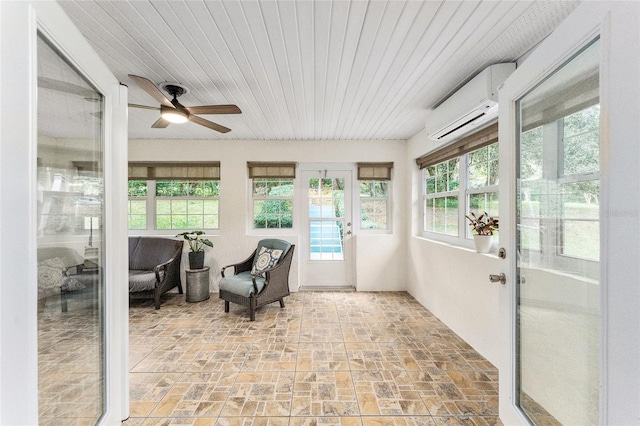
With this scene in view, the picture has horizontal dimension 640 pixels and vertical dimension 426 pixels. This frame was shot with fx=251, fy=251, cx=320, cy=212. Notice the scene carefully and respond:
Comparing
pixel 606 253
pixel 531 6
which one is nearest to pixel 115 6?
pixel 531 6

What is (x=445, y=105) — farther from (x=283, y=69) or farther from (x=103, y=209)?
(x=103, y=209)

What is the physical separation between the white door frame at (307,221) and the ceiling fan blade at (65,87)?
306 cm

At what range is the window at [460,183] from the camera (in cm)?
240

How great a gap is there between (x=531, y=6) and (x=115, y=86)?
2.30m

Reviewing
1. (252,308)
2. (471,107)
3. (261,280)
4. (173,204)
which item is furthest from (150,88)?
(173,204)

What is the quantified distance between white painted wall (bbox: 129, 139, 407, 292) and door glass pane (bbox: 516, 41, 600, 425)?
2.71m

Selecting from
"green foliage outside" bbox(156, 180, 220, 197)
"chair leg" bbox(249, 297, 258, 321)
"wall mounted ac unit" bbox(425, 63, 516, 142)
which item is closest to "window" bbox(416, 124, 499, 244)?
"wall mounted ac unit" bbox(425, 63, 516, 142)

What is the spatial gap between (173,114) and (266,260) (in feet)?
6.45

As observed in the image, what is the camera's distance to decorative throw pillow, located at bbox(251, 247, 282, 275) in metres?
3.27

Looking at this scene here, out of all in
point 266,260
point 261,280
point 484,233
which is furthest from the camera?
point 266,260

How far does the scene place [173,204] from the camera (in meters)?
4.12

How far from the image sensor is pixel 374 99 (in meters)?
2.52

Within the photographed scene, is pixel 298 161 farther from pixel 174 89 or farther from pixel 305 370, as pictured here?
pixel 305 370

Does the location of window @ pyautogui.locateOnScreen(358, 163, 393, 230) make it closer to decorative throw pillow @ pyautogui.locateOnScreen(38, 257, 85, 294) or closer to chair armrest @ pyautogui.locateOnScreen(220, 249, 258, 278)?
chair armrest @ pyautogui.locateOnScreen(220, 249, 258, 278)
